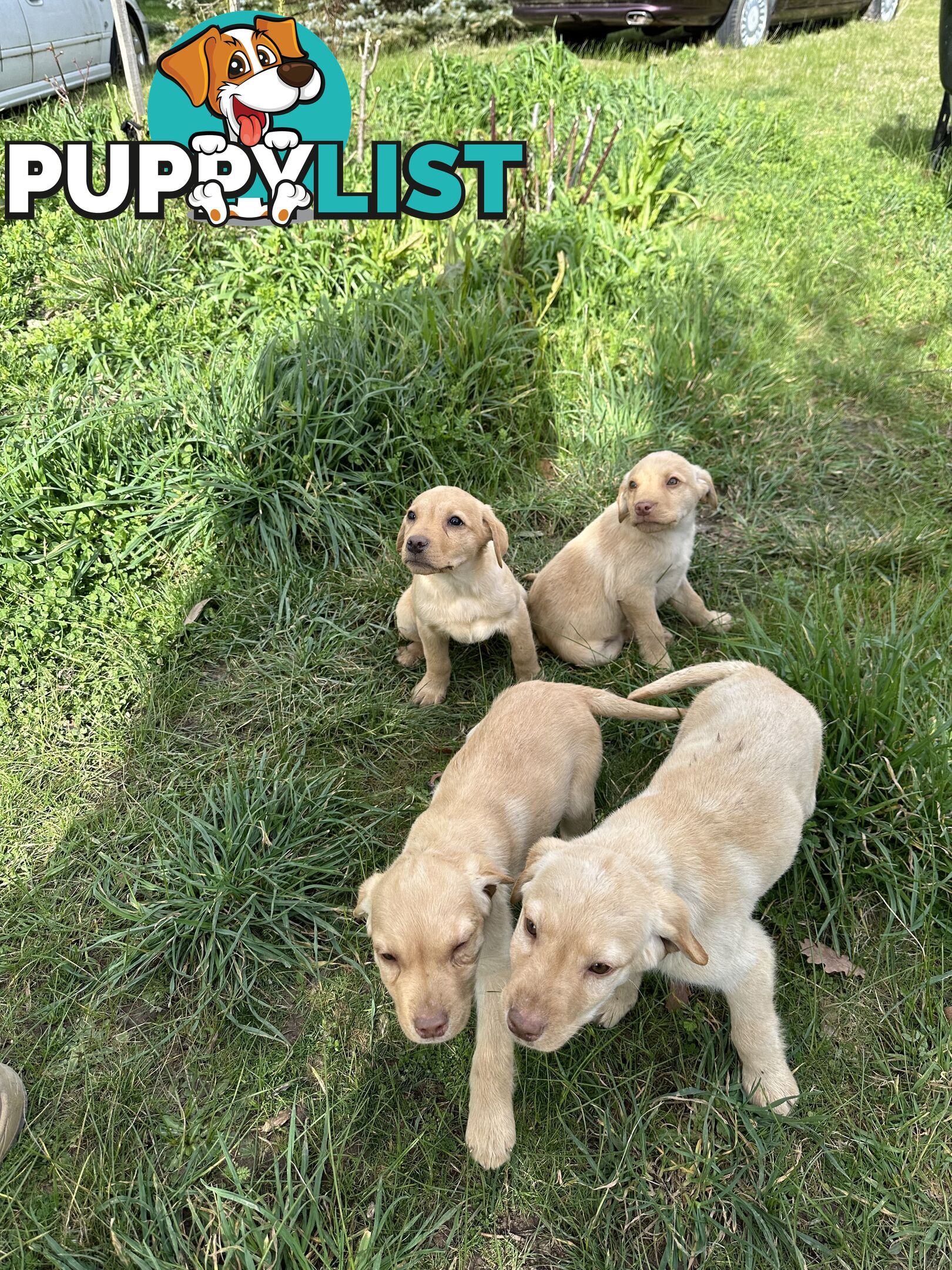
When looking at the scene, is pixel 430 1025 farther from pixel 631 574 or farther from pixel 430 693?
pixel 631 574

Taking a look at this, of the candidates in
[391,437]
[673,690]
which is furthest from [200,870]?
[391,437]

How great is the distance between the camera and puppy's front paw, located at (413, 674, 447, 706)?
11.4 ft

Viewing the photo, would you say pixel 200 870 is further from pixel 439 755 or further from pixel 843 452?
pixel 843 452

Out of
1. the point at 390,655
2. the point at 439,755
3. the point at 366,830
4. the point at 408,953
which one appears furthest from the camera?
the point at 390,655

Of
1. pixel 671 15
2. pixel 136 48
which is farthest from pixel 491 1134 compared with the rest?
pixel 671 15

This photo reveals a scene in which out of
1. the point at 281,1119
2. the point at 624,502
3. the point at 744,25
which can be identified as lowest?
the point at 281,1119

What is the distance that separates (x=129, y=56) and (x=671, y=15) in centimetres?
837

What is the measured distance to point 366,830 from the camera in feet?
9.67

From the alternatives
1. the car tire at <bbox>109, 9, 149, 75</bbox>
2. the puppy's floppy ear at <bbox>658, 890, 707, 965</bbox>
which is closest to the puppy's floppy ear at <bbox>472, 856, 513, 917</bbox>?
the puppy's floppy ear at <bbox>658, 890, 707, 965</bbox>

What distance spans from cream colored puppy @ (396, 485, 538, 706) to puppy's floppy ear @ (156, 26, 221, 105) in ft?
14.7

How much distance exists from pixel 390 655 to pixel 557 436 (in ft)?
5.69

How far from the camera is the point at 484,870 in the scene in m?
2.14

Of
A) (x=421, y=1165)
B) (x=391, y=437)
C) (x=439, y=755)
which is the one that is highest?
(x=391, y=437)

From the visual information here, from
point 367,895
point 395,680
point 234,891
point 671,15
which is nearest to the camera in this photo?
point 367,895
